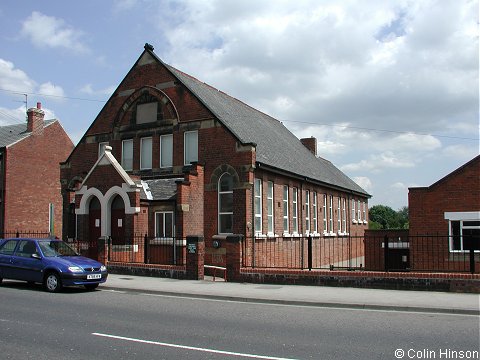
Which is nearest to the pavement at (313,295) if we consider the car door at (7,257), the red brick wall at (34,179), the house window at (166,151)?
the car door at (7,257)

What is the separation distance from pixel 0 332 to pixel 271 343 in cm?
470

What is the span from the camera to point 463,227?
2041cm

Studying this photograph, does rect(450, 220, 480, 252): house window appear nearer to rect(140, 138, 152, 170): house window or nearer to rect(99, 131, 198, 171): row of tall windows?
rect(99, 131, 198, 171): row of tall windows

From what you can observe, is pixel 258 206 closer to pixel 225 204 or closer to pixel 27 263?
pixel 225 204

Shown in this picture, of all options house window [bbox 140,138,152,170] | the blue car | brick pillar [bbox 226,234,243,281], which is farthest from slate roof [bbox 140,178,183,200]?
the blue car

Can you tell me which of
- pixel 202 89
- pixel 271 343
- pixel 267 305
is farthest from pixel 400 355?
pixel 202 89

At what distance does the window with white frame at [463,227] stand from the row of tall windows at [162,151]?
11542 mm

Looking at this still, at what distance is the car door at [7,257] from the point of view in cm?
1527

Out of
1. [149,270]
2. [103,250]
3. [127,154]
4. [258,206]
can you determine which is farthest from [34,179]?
[149,270]

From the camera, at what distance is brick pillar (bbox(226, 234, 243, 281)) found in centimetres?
1658

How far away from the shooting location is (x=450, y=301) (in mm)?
12211

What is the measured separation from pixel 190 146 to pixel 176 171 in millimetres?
1367

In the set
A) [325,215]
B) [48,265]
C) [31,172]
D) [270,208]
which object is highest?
[31,172]

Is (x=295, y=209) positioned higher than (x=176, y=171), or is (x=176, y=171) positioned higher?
(x=176, y=171)
